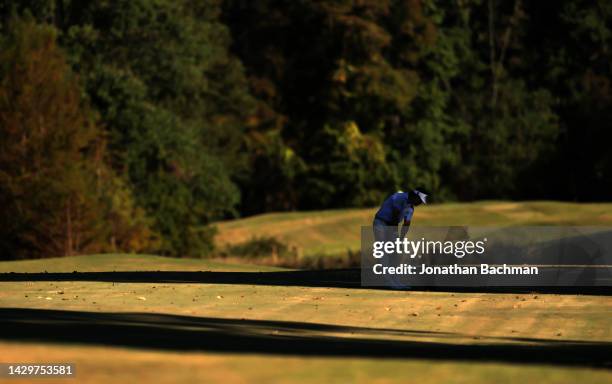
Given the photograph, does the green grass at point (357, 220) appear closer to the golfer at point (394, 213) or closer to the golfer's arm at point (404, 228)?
the golfer at point (394, 213)

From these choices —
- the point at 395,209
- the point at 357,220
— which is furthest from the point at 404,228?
the point at 357,220

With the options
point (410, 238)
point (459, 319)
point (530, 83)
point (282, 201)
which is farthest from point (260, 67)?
point (459, 319)

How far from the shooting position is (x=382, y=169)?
262 ft

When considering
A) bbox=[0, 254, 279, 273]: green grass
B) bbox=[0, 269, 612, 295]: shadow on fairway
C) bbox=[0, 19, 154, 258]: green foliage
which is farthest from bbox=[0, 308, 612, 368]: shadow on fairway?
bbox=[0, 19, 154, 258]: green foliage

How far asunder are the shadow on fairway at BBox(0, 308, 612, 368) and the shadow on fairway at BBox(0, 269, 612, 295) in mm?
8309

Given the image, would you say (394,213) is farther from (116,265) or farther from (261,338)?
(116,265)

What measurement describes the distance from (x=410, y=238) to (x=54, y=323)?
46.7 ft

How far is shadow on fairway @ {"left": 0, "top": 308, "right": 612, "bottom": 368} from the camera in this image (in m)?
14.3

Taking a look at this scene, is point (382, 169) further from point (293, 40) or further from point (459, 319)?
point (459, 319)

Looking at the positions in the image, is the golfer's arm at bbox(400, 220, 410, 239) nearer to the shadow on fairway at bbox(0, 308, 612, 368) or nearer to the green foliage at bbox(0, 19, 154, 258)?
the shadow on fairway at bbox(0, 308, 612, 368)

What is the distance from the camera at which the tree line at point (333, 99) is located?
64812 mm

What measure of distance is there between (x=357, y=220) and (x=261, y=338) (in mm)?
54878

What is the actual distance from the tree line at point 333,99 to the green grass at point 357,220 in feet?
6.45

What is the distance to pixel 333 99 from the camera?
8131 centimetres
